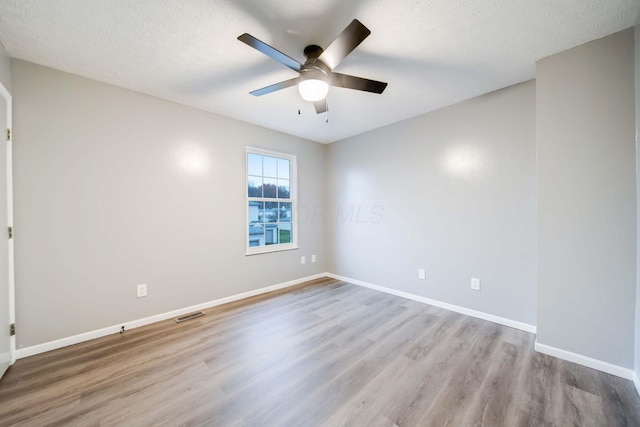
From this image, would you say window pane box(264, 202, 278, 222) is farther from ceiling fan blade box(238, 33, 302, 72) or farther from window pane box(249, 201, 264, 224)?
ceiling fan blade box(238, 33, 302, 72)

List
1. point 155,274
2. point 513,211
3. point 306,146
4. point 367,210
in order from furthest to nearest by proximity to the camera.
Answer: point 306,146 < point 367,210 < point 155,274 < point 513,211

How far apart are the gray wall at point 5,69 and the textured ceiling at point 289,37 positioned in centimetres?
7

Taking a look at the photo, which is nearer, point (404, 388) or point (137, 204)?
point (404, 388)

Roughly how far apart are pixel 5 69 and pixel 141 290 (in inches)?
85.6

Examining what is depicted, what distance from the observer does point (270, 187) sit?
3904mm

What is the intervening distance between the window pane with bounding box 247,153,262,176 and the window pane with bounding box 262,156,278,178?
0.07 metres

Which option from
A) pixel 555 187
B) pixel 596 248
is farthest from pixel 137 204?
pixel 596 248

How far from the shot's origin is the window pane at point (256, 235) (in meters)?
3.64

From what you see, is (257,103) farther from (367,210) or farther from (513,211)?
(513,211)

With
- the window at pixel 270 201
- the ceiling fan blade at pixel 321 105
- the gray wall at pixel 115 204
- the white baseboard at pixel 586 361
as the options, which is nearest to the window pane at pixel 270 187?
the window at pixel 270 201

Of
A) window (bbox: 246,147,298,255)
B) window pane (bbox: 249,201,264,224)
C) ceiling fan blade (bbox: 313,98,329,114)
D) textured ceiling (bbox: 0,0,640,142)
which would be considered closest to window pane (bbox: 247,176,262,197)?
window (bbox: 246,147,298,255)

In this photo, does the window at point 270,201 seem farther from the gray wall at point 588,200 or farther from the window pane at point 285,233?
the gray wall at point 588,200

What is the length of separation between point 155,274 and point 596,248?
409 centimetres

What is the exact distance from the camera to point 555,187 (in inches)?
80.2
